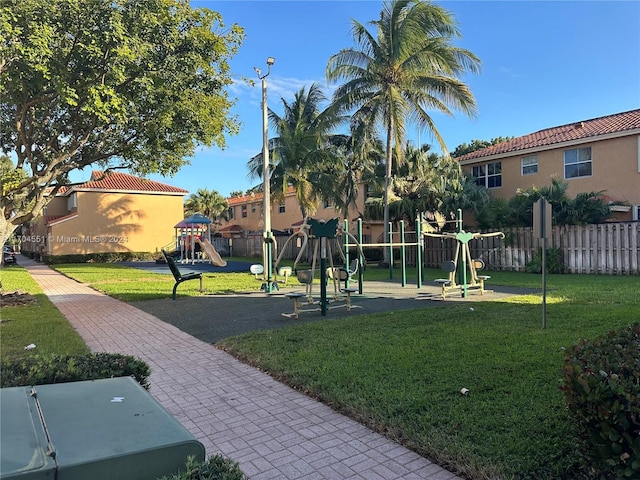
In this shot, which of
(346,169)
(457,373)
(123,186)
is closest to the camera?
(457,373)

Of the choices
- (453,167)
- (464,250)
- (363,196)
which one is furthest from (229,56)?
(363,196)

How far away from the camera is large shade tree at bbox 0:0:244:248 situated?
904 centimetres

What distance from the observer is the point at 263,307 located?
1070 centimetres

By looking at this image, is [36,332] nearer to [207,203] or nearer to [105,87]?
[105,87]

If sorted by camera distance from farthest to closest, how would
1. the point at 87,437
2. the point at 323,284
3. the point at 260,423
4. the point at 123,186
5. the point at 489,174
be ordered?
1. the point at 123,186
2. the point at 489,174
3. the point at 323,284
4. the point at 260,423
5. the point at 87,437

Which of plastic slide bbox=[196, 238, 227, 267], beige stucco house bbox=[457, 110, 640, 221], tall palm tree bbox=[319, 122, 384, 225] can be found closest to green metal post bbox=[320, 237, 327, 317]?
beige stucco house bbox=[457, 110, 640, 221]

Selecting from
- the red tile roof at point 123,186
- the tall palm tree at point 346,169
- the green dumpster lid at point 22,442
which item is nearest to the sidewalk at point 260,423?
the green dumpster lid at point 22,442

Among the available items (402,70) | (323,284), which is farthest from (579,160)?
(323,284)

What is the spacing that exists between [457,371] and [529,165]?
21723 mm

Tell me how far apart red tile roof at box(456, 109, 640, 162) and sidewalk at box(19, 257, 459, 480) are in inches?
818

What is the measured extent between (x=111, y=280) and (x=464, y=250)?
44.7ft

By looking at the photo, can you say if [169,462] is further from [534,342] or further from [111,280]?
[111,280]

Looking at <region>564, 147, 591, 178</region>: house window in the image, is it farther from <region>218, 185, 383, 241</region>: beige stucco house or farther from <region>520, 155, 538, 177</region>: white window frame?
<region>218, 185, 383, 241</region>: beige stucco house

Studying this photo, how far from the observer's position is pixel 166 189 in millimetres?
38062
